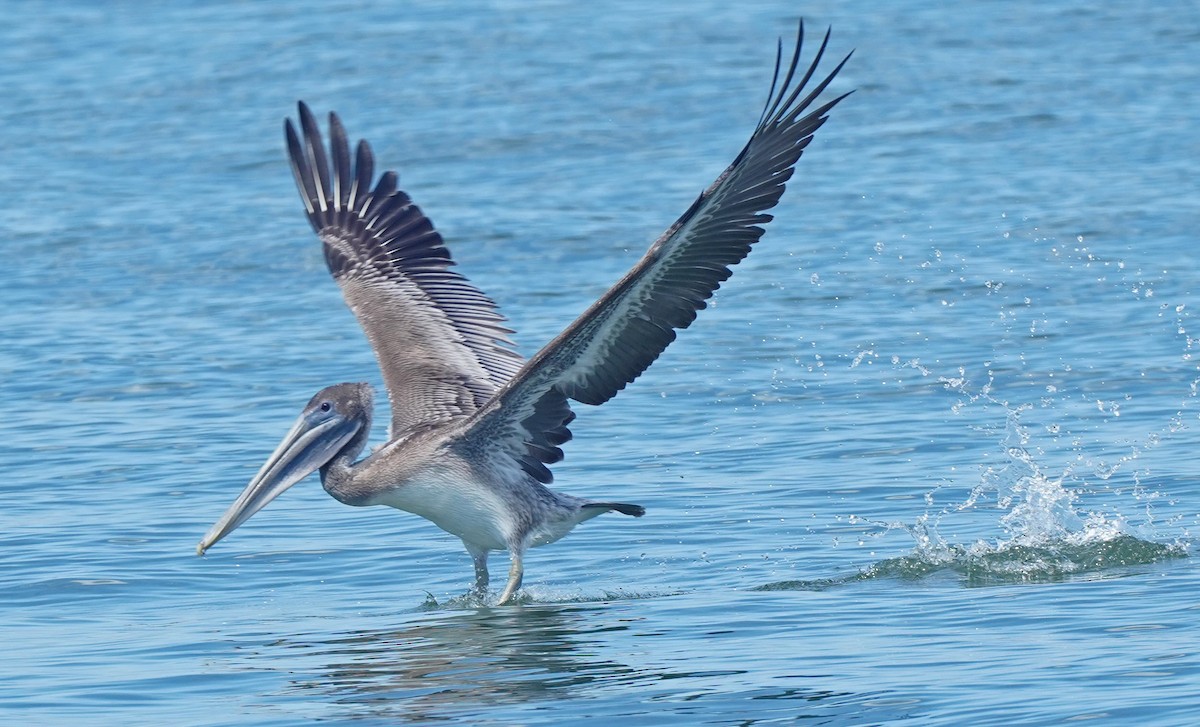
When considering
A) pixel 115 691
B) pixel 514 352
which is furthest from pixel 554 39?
pixel 115 691

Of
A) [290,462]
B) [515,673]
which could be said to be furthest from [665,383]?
[515,673]

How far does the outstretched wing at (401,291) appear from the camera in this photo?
905 cm

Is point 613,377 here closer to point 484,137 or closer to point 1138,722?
point 1138,722

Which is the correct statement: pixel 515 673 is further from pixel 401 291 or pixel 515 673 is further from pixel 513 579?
pixel 401 291

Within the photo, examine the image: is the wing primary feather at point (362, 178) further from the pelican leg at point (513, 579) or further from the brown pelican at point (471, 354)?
the pelican leg at point (513, 579)

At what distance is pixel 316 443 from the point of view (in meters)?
8.35

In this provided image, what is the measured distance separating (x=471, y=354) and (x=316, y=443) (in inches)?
45.9

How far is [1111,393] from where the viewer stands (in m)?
10.7

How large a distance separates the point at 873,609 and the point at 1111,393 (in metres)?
3.82

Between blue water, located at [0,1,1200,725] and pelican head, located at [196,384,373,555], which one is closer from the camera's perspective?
blue water, located at [0,1,1200,725]

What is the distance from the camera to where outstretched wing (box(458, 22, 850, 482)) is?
23.9 feet

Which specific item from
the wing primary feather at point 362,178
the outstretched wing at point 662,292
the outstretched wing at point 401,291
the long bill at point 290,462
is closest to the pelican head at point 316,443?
the long bill at point 290,462

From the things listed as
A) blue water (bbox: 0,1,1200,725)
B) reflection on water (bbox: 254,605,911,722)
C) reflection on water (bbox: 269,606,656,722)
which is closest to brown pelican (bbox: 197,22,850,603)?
blue water (bbox: 0,1,1200,725)

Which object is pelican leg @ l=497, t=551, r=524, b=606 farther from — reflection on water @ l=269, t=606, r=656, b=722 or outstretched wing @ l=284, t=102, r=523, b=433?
outstretched wing @ l=284, t=102, r=523, b=433
